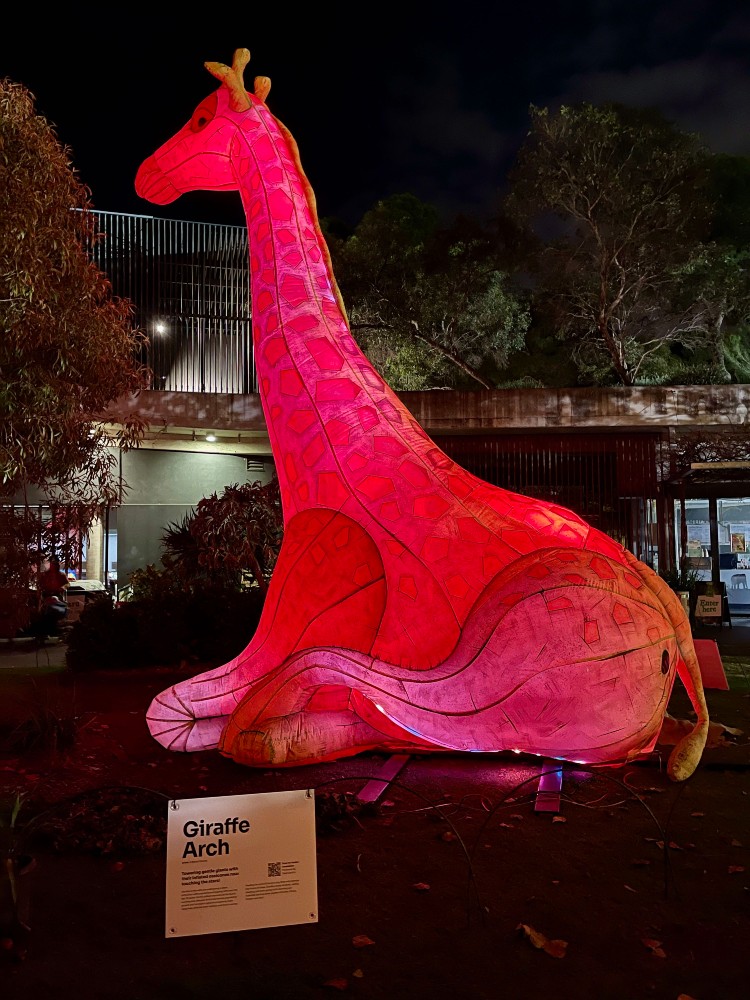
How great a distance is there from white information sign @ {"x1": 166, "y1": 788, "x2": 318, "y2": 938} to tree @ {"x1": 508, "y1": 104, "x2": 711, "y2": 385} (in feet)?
55.1

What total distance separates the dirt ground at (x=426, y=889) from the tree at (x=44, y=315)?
8.61 ft

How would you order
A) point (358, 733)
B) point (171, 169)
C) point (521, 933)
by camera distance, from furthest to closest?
point (171, 169)
point (358, 733)
point (521, 933)

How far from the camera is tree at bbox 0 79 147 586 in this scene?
5.96 meters

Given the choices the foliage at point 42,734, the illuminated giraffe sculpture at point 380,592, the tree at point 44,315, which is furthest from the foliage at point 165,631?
the illuminated giraffe sculpture at point 380,592

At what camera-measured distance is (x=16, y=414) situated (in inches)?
243

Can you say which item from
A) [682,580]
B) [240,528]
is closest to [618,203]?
[682,580]

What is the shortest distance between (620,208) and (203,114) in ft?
44.2

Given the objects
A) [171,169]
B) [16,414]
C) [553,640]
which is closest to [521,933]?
[553,640]

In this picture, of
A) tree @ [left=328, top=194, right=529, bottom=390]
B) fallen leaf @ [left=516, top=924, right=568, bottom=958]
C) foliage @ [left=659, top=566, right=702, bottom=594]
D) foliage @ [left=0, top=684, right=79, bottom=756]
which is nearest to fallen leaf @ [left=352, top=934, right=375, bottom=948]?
fallen leaf @ [left=516, top=924, right=568, bottom=958]

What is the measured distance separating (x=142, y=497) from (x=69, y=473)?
10474 mm

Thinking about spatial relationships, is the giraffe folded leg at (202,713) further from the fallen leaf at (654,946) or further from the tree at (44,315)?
the fallen leaf at (654,946)

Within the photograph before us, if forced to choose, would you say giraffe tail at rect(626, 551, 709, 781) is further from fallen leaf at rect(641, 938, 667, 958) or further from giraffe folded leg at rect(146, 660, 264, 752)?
giraffe folded leg at rect(146, 660, 264, 752)

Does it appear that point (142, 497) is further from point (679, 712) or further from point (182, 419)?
point (679, 712)

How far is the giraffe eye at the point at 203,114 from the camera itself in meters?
5.82
